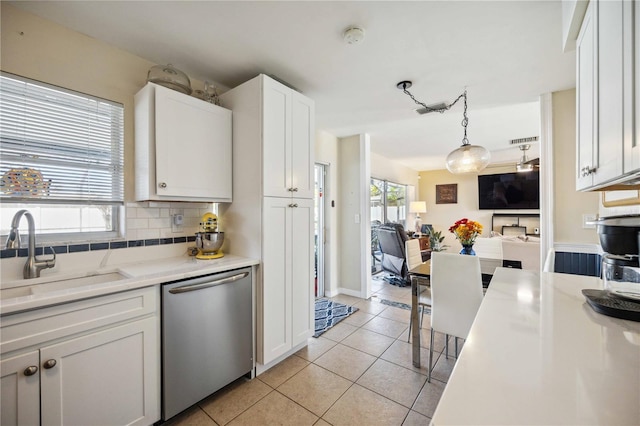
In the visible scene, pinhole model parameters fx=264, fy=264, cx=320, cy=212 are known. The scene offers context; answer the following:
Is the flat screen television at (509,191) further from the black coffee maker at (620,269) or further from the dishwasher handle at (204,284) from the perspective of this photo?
the dishwasher handle at (204,284)

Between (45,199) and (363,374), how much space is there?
2.46m

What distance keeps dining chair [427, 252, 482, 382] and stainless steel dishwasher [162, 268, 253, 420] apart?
1.37m

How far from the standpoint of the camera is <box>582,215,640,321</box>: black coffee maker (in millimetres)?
1005

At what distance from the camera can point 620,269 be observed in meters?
1.17

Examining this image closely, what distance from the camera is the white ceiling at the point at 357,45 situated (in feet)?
5.03

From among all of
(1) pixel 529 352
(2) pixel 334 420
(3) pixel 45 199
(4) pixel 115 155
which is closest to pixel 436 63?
(1) pixel 529 352

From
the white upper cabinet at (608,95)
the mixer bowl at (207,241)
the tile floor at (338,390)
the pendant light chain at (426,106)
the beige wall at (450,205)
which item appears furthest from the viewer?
the beige wall at (450,205)

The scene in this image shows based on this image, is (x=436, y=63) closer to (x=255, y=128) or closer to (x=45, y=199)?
(x=255, y=128)

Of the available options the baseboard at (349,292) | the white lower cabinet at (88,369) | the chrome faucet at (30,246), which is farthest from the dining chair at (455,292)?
the chrome faucet at (30,246)

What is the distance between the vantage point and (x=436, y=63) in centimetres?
209

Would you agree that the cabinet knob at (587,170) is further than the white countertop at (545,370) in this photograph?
Yes

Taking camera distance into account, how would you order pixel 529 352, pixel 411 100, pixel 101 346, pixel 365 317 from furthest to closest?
pixel 365 317, pixel 411 100, pixel 101 346, pixel 529 352

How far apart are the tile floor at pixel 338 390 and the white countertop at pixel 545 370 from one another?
3.51 ft

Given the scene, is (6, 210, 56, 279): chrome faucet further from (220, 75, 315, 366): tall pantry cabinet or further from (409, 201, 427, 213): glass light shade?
(409, 201, 427, 213): glass light shade
